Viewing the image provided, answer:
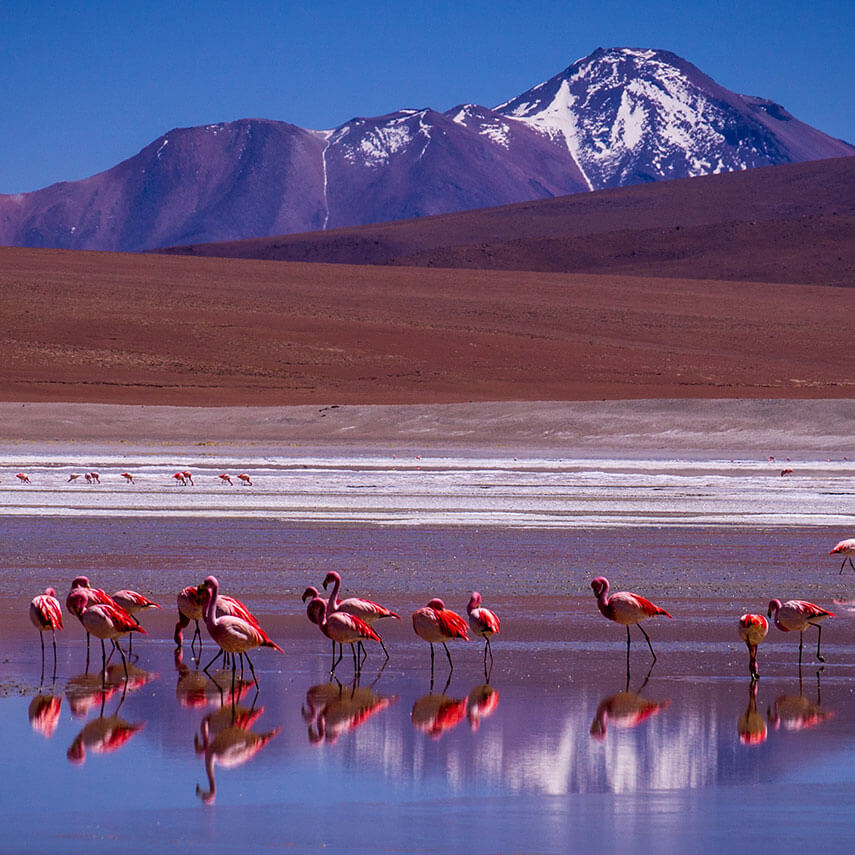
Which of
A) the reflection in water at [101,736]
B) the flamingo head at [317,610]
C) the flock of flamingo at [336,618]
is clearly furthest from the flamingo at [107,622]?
the flamingo head at [317,610]

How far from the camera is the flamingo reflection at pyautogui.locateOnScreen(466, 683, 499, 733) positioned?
764 cm

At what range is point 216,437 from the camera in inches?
1542

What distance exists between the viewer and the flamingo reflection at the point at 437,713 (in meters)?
7.49

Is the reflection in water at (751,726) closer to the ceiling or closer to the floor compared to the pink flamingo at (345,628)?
closer to the floor

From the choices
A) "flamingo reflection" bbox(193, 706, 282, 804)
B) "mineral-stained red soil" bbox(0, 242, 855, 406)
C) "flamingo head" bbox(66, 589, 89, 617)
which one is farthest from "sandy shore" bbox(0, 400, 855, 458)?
"flamingo reflection" bbox(193, 706, 282, 804)

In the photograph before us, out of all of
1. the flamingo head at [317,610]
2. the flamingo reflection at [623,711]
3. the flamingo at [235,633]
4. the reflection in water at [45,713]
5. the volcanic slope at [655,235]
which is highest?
the volcanic slope at [655,235]

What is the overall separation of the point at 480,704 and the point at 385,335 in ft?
183

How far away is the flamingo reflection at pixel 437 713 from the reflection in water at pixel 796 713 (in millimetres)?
1601

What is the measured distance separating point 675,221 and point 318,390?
80822 mm

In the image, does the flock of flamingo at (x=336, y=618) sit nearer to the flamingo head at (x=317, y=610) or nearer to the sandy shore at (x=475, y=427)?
the flamingo head at (x=317, y=610)

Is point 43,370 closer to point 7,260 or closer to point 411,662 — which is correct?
point 7,260

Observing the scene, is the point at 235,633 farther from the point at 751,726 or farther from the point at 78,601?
the point at 751,726

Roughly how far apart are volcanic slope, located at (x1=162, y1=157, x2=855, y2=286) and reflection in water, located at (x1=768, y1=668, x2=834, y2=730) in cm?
9605

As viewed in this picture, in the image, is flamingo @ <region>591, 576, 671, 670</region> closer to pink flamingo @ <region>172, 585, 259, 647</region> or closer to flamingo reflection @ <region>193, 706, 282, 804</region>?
pink flamingo @ <region>172, 585, 259, 647</region>
